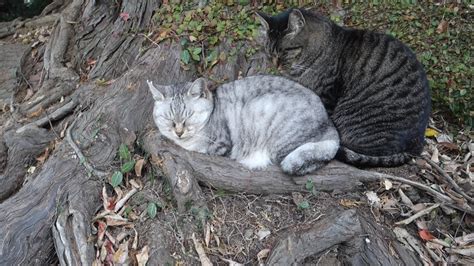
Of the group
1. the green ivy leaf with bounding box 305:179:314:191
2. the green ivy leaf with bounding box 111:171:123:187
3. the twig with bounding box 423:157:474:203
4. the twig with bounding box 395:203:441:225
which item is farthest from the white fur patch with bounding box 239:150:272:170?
the twig with bounding box 423:157:474:203

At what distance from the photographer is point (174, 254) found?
315 centimetres

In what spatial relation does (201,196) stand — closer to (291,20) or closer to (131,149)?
(131,149)

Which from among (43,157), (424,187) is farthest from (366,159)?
(43,157)

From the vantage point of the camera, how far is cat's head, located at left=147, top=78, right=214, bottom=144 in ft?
12.0

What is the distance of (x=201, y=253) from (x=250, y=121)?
122 centimetres

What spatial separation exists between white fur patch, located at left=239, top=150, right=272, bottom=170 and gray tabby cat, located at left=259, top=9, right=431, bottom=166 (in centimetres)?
60

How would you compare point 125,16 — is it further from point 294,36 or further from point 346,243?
point 346,243

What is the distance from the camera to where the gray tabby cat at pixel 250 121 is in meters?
3.62

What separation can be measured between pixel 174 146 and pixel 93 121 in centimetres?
86

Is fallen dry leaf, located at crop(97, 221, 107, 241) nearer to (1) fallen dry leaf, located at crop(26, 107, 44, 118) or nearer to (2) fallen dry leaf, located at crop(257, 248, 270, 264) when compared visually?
(2) fallen dry leaf, located at crop(257, 248, 270, 264)

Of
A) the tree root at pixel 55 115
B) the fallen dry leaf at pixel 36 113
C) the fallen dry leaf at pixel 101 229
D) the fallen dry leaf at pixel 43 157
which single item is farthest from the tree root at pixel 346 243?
the fallen dry leaf at pixel 36 113

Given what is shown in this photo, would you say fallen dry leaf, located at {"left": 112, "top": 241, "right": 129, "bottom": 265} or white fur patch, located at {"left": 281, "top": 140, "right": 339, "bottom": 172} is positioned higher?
white fur patch, located at {"left": 281, "top": 140, "right": 339, "bottom": 172}

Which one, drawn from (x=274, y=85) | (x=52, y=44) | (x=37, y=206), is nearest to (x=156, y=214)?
(x=37, y=206)

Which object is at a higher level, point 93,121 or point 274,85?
point 274,85
